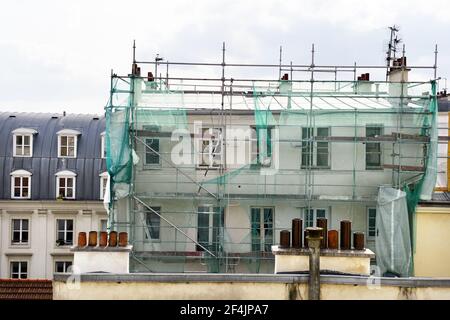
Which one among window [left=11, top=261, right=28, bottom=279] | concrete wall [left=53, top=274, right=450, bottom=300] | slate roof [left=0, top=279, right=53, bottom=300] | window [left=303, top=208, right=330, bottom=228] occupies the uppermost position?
window [left=303, top=208, right=330, bottom=228]

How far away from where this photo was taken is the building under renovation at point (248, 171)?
2102cm

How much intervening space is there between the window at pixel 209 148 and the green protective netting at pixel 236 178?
0.25m

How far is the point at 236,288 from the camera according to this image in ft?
40.0

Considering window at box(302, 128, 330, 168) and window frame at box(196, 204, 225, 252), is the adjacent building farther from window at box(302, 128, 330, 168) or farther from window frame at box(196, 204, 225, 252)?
window at box(302, 128, 330, 168)

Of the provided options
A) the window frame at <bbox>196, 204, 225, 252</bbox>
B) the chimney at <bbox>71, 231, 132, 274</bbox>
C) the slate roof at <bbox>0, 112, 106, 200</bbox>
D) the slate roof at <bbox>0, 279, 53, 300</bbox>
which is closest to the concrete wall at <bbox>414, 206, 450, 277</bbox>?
the window frame at <bbox>196, 204, 225, 252</bbox>

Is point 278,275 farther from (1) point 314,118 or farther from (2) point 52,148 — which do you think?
(2) point 52,148

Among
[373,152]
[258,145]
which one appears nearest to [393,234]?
[373,152]

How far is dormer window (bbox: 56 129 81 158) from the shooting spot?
3584 cm

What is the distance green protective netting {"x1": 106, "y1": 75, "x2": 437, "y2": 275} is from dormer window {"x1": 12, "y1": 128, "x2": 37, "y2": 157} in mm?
15767

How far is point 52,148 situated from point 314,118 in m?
19.0

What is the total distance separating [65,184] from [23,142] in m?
3.43

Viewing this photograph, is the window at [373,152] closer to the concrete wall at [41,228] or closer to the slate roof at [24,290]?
the slate roof at [24,290]

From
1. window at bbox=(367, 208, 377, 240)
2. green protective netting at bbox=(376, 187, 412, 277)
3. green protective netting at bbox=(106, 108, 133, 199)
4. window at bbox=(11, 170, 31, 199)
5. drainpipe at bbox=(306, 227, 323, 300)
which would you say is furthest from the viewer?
window at bbox=(11, 170, 31, 199)
